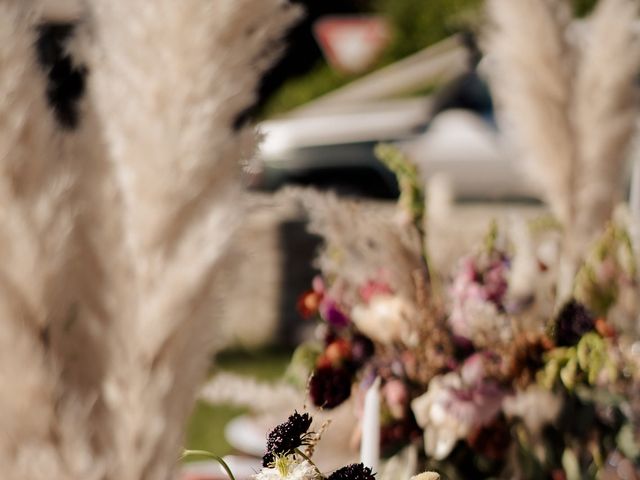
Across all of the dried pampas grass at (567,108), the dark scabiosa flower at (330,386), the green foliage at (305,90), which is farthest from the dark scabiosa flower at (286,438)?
the green foliage at (305,90)

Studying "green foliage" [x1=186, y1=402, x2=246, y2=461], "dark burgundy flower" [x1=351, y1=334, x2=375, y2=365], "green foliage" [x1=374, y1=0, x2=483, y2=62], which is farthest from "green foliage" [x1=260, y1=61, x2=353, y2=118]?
"dark burgundy flower" [x1=351, y1=334, x2=375, y2=365]

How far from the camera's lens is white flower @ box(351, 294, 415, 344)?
5.16 ft

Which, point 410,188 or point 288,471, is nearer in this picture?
point 288,471

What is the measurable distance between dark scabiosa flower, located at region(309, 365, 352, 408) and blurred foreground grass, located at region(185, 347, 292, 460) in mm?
3188

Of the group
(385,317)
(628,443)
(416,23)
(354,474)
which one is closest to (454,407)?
(385,317)

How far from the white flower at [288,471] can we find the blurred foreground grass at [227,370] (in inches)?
151

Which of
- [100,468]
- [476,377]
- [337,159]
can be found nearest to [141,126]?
[100,468]

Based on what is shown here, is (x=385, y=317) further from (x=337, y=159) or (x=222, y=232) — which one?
(x=337, y=159)

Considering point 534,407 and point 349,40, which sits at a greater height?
point 534,407

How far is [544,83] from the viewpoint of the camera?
2.07 metres

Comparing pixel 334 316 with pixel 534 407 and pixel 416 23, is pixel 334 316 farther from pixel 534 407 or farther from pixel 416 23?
pixel 416 23

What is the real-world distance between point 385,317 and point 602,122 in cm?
78

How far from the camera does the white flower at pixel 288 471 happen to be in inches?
33.7

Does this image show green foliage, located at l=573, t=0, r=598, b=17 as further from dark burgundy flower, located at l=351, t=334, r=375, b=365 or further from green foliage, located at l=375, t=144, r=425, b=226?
dark burgundy flower, located at l=351, t=334, r=375, b=365
